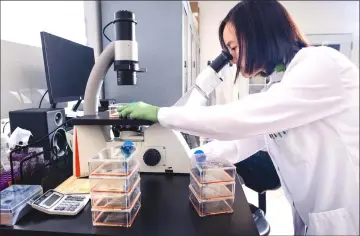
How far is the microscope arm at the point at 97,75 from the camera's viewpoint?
2.81ft

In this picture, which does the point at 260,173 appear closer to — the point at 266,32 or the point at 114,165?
the point at 266,32

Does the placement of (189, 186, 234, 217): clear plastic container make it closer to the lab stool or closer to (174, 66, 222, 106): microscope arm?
(174, 66, 222, 106): microscope arm

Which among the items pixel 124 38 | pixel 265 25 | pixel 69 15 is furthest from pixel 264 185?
pixel 69 15

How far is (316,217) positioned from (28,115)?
103 cm

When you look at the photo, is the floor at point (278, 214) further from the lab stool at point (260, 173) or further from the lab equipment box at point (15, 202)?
the lab equipment box at point (15, 202)

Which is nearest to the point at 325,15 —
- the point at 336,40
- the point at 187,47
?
the point at 336,40

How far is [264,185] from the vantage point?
113 cm

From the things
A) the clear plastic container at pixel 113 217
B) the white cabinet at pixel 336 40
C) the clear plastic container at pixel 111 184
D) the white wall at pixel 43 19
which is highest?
the white cabinet at pixel 336 40

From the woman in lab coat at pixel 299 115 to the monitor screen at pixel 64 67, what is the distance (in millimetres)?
463

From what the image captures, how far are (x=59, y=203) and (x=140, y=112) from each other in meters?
0.33

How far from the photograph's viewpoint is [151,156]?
2.60 feet

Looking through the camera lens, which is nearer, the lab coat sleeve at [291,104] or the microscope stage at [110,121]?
the lab coat sleeve at [291,104]

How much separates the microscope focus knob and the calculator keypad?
22 centimetres

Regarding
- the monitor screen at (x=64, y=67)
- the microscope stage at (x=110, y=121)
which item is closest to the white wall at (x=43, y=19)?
the monitor screen at (x=64, y=67)
